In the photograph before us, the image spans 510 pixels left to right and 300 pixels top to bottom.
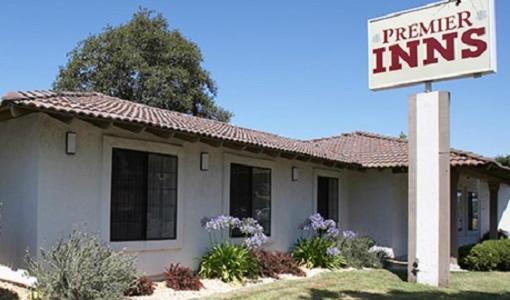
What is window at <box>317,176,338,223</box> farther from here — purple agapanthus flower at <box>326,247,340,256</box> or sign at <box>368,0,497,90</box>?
sign at <box>368,0,497,90</box>

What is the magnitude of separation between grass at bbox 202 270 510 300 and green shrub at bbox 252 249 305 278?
741 mm

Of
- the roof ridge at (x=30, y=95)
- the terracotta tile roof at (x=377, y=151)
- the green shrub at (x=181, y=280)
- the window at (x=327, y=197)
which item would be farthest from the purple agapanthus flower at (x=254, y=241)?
the terracotta tile roof at (x=377, y=151)

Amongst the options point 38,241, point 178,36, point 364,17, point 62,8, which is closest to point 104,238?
point 38,241

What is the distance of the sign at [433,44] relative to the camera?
1246 cm

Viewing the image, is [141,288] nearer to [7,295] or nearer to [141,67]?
[7,295]

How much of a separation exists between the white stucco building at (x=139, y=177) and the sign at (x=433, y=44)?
128 inches

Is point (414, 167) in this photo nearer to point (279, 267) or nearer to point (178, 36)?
point (279, 267)

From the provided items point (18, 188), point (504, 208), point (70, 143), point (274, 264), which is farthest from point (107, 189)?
point (504, 208)

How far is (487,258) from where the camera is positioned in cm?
1677

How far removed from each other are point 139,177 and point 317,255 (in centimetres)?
622

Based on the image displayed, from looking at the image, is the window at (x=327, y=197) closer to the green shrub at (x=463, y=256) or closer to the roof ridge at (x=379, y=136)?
the roof ridge at (x=379, y=136)

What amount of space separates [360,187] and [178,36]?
21181mm

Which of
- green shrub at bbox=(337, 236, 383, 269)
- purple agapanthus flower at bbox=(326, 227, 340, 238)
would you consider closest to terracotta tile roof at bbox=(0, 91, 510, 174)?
purple agapanthus flower at bbox=(326, 227, 340, 238)

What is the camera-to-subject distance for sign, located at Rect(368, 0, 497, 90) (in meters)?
12.5
